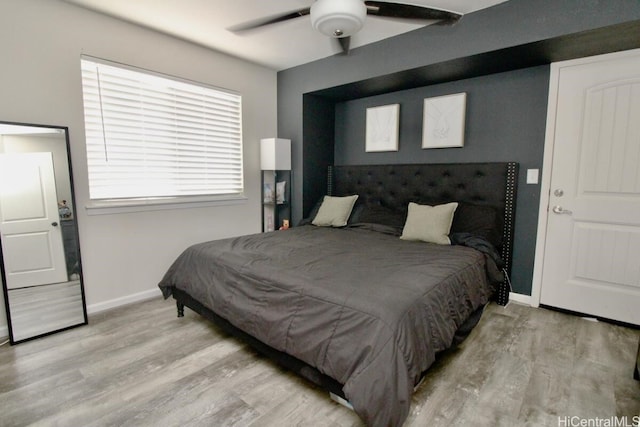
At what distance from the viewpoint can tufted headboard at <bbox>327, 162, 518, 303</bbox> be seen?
9.14 ft

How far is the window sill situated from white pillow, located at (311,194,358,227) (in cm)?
96

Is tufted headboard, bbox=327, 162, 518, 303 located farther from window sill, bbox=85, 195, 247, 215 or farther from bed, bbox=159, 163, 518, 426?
window sill, bbox=85, 195, 247, 215

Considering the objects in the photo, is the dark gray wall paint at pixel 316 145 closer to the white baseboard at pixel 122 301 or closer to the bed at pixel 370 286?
the bed at pixel 370 286

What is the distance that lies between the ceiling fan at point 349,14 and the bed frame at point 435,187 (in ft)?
4.63

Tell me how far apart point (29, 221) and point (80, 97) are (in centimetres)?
101

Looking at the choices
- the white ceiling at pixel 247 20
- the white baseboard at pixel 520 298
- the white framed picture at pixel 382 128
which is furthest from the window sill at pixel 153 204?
the white baseboard at pixel 520 298

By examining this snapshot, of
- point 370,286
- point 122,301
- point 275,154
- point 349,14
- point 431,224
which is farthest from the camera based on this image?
point 275,154

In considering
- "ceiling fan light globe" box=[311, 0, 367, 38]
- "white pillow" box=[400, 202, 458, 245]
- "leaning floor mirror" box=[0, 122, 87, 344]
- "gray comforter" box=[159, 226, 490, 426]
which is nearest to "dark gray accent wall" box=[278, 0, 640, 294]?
"white pillow" box=[400, 202, 458, 245]

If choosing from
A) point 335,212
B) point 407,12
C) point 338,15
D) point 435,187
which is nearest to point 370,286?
point 338,15

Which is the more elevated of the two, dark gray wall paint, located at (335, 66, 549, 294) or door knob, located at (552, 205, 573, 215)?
dark gray wall paint, located at (335, 66, 549, 294)

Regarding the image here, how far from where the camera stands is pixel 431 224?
2.66m

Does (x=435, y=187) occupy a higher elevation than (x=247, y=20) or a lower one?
A: lower

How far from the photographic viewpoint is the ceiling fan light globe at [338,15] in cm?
166

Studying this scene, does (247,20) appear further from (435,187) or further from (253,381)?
(253,381)
